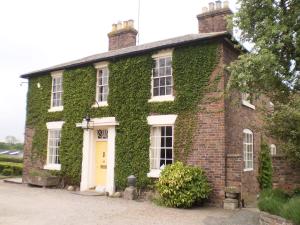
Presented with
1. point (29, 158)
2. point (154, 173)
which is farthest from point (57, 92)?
point (154, 173)

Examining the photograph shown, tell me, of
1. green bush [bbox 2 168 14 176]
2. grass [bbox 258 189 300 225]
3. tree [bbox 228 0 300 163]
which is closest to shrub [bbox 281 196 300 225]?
grass [bbox 258 189 300 225]

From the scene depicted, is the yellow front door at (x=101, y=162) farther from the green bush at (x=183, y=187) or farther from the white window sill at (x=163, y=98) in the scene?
the green bush at (x=183, y=187)

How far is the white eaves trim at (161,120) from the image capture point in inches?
563

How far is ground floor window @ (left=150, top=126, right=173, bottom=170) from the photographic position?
47.8 ft

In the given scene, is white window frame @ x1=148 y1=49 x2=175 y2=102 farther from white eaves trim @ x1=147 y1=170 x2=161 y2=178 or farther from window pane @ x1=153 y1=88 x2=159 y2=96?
white eaves trim @ x1=147 y1=170 x2=161 y2=178

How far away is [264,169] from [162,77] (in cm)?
682

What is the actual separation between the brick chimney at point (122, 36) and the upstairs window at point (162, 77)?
5321 millimetres

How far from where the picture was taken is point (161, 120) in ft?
47.8

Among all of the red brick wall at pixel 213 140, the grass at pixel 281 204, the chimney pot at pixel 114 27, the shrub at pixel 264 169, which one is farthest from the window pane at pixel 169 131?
the chimney pot at pixel 114 27

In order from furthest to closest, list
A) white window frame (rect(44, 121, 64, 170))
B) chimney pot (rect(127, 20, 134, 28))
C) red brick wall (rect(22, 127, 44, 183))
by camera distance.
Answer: chimney pot (rect(127, 20, 134, 28)) < red brick wall (rect(22, 127, 44, 183)) < white window frame (rect(44, 121, 64, 170))

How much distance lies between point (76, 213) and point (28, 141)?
1006 cm

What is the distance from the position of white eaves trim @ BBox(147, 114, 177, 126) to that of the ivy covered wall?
180 mm

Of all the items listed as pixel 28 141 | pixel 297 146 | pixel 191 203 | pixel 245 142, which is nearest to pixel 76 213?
pixel 191 203

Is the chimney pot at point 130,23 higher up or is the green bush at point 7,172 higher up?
the chimney pot at point 130,23
